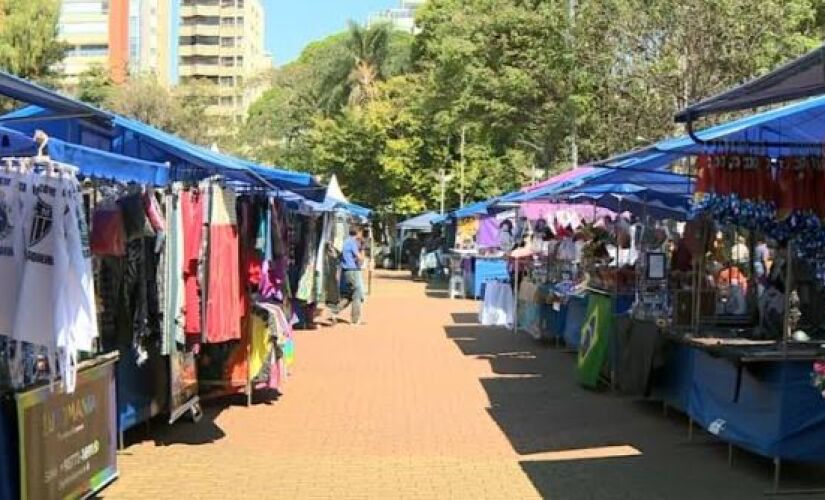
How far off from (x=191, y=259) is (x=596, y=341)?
5.08 metres

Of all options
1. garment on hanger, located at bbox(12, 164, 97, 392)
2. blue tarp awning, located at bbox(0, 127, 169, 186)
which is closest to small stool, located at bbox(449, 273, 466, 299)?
blue tarp awning, located at bbox(0, 127, 169, 186)

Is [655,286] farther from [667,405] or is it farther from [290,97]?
[290,97]

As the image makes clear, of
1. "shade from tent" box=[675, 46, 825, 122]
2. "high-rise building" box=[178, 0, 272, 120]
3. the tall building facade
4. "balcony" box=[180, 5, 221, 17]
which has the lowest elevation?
"shade from tent" box=[675, 46, 825, 122]

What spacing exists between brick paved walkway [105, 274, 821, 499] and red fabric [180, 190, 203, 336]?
107 centimetres

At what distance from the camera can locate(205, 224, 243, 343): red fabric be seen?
7.93m

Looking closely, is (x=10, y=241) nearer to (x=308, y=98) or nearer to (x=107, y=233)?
Answer: (x=107, y=233)

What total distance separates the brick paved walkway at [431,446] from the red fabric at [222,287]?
3.16 ft

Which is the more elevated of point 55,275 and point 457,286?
point 55,275

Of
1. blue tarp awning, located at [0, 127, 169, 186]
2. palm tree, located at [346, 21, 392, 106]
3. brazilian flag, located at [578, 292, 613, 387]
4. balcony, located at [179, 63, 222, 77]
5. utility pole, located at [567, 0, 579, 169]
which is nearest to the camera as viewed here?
blue tarp awning, located at [0, 127, 169, 186]

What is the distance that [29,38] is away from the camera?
27.3 metres

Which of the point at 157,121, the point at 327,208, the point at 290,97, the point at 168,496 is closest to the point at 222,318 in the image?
the point at 168,496

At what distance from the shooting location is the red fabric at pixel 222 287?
7.93 m

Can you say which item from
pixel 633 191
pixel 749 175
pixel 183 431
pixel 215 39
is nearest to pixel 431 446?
pixel 183 431

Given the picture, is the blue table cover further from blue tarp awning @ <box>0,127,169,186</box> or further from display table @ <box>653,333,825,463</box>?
blue tarp awning @ <box>0,127,169,186</box>
